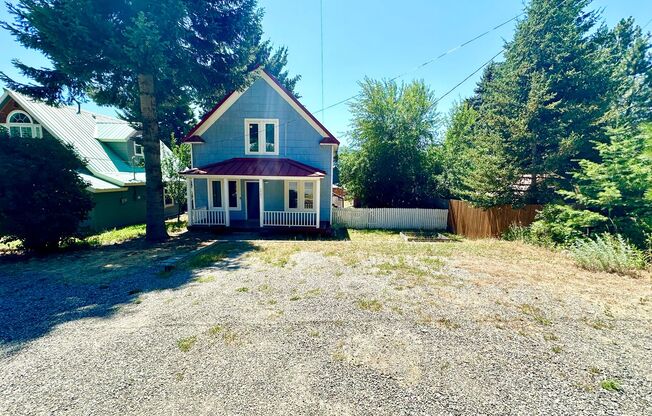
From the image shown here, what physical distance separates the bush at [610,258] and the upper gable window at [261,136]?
1262cm

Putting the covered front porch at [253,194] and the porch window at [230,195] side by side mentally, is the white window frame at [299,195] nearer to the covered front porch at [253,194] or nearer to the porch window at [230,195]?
the covered front porch at [253,194]

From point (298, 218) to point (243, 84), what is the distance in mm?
6748

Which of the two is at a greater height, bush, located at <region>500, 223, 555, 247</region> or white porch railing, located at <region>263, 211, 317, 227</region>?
white porch railing, located at <region>263, 211, 317, 227</region>

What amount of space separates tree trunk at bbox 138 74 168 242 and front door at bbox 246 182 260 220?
442 cm

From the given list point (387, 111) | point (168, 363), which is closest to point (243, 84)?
point (387, 111)

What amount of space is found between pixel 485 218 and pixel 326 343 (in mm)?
11941

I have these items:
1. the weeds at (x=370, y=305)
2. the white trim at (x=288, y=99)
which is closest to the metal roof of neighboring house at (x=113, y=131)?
the white trim at (x=288, y=99)

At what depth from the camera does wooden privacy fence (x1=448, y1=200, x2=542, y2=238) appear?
11625 mm

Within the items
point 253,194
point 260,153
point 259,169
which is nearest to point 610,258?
point 259,169

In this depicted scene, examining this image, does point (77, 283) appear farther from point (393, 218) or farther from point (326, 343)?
point (393, 218)

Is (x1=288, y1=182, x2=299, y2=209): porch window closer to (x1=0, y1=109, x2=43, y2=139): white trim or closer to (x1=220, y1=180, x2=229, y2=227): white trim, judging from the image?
(x1=220, y1=180, x2=229, y2=227): white trim

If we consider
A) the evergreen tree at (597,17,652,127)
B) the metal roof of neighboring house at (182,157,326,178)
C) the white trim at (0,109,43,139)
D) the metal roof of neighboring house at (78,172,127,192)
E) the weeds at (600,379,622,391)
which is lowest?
the weeds at (600,379,622,391)

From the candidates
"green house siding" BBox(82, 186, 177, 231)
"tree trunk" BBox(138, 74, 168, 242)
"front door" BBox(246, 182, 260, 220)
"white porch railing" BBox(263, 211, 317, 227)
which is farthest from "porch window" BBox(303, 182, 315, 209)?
"green house siding" BBox(82, 186, 177, 231)

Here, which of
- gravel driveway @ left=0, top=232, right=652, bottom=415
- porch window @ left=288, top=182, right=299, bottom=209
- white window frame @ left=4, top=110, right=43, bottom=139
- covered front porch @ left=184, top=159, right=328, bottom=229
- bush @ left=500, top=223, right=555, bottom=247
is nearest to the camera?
gravel driveway @ left=0, top=232, right=652, bottom=415
